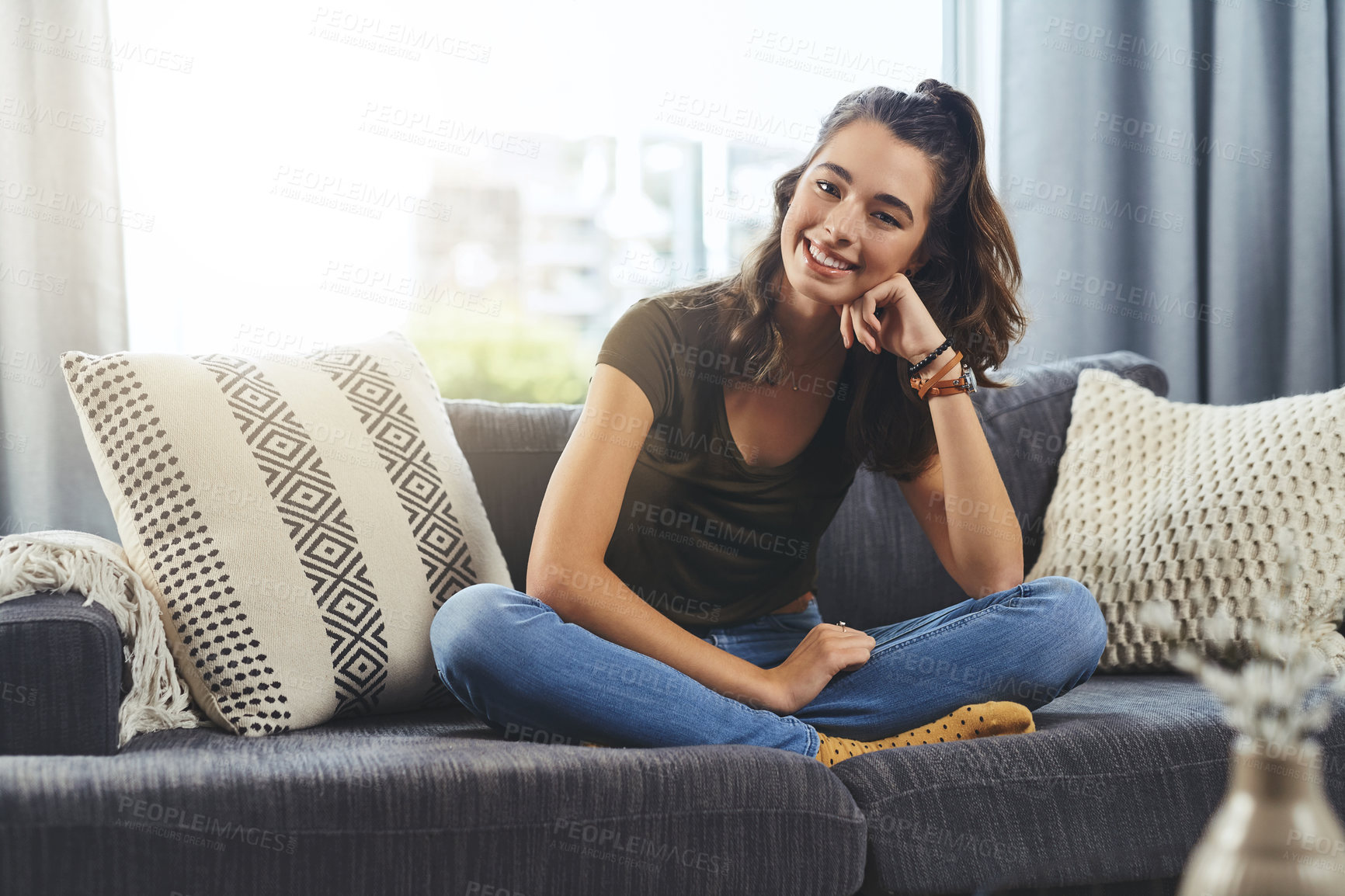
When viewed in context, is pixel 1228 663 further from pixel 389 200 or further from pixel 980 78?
pixel 389 200

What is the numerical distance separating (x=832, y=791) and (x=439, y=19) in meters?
1.83

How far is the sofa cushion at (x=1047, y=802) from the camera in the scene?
0.97 m

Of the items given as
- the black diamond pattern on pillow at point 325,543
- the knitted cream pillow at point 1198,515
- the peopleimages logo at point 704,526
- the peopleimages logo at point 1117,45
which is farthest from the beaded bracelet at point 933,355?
the peopleimages logo at point 1117,45

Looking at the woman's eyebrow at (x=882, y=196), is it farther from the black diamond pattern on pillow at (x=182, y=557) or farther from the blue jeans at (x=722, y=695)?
the black diamond pattern on pillow at (x=182, y=557)

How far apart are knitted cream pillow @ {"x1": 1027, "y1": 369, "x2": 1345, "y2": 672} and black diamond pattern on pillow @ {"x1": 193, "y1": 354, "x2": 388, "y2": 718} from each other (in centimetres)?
103

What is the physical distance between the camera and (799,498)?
139 cm

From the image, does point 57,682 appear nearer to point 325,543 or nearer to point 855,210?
point 325,543

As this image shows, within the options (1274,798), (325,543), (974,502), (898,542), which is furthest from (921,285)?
(1274,798)

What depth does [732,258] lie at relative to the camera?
7.80 ft

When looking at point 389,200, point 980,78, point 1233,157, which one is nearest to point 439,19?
point 389,200

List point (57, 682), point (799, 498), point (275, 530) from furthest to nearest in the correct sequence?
point (799, 498), point (275, 530), point (57, 682)

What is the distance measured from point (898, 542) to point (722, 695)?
2.02 ft

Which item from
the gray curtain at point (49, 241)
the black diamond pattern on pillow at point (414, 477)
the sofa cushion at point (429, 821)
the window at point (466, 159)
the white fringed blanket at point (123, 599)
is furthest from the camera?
the window at point (466, 159)

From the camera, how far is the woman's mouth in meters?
1.31
